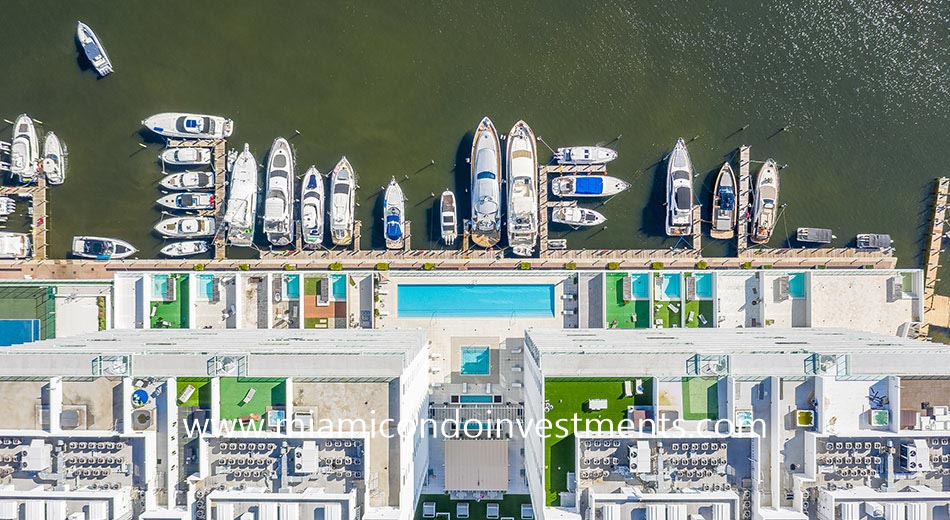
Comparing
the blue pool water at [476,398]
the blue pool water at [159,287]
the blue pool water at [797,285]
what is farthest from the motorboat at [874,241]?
the blue pool water at [159,287]

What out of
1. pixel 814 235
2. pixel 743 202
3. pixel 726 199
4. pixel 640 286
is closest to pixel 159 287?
pixel 640 286

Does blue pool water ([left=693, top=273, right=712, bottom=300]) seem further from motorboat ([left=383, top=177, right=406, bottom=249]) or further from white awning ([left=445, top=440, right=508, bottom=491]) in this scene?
motorboat ([left=383, top=177, right=406, bottom=249])

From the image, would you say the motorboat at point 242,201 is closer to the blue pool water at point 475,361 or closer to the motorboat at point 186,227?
the motorboat at point 186,227

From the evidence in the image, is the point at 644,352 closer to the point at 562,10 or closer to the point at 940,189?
the point at 562,10

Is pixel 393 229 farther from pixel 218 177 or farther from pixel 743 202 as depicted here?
pixel 743 202

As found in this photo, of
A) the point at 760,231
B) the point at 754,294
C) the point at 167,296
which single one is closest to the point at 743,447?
the point at 754,294

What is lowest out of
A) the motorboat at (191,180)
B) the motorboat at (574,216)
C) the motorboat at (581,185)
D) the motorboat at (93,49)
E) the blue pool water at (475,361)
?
the blue pool water at (475,361)
